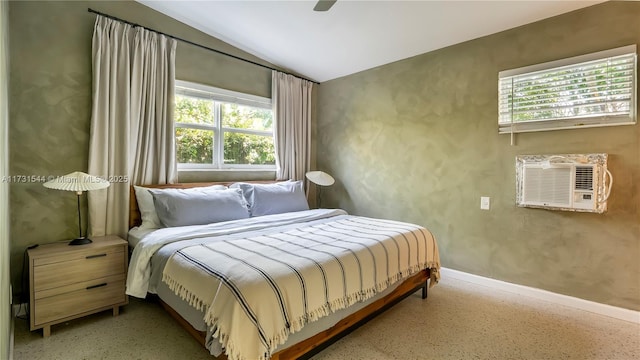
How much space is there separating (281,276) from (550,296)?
2.58m

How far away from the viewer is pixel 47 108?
98.7 inches

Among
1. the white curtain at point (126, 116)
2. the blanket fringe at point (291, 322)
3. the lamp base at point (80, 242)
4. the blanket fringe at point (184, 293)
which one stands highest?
the white curtain at point (126, 116)

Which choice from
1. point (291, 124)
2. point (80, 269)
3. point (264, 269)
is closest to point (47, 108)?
point (80, 269)

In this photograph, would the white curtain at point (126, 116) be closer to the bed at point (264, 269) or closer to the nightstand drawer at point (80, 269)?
the bed at point (264, 269)

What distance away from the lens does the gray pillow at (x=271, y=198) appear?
3383 millimetres

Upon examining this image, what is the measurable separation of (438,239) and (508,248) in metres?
0.69

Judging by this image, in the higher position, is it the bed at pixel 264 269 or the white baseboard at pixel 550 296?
the bed at pixel 264 269

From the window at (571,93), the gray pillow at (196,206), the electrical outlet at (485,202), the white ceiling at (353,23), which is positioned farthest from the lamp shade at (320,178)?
the window at (571,93)

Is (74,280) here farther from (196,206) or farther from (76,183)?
(196,206)

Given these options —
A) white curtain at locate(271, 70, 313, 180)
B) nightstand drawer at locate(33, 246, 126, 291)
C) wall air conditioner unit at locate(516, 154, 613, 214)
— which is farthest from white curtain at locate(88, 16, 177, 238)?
wall air conditioner unit at locate(516, 154, 613, 214)

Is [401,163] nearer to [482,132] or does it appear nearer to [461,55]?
[482,132]

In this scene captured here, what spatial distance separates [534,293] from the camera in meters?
2.78

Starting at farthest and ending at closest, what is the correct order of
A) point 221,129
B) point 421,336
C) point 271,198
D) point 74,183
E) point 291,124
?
point 291,124, point 221,129, point 271,198, point 74,183, point 421,336

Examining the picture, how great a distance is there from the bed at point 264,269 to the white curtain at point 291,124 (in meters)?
1.24
